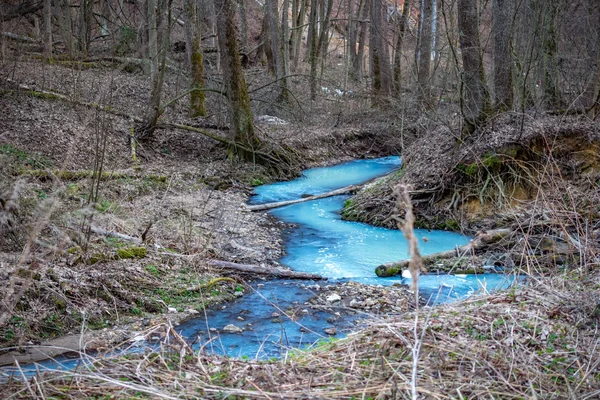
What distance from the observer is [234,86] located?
16547mm

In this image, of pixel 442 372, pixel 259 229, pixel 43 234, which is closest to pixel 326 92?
pixel 259 229

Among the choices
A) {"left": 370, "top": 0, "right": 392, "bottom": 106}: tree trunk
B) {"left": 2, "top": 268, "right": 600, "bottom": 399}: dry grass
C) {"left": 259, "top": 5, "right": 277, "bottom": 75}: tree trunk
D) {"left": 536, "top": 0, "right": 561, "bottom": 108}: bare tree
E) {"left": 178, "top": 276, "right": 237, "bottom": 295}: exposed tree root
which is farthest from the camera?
{"left": 259, "top": 5, "right": 277, "bottom": 75}: tree trunk

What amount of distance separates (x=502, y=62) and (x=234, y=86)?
23.2 ft

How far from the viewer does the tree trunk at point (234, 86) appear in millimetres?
16156

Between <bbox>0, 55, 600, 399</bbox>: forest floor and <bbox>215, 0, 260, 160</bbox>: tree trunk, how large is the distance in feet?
2.19

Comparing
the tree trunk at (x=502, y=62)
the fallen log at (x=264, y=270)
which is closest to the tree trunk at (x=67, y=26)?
the tree trunk at (x=502, y=62)

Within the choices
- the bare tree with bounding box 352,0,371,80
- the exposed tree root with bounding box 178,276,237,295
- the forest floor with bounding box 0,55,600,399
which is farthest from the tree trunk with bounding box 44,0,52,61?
the bare tree with bounding box 352,0,371,80

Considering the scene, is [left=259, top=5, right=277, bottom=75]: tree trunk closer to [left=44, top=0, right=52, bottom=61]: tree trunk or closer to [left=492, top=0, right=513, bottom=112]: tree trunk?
[left=44, top=0, right=52, bottom=61]: tree trunk

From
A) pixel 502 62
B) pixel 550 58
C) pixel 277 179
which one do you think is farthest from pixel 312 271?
pixel 550 58

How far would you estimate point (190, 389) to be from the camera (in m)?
3.33

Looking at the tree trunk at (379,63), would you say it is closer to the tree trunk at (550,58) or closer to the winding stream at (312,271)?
the winding stream at (312,271)

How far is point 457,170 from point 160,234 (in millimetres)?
6335

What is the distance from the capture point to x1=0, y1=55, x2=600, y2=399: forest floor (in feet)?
11.4

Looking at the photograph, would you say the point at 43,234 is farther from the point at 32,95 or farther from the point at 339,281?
the point at 32,95
